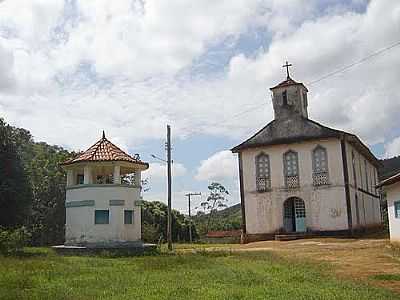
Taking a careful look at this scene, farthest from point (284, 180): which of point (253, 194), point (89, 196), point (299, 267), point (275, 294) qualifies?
point (275, 294)

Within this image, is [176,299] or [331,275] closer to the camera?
[176,299]

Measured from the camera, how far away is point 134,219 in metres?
25.4

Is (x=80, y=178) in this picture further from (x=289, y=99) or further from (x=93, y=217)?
(x=289, y=99)

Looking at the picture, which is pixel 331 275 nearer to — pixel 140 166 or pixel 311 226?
pixel 140 166

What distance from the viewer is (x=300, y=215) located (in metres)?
35.6

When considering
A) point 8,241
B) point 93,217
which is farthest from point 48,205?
point 8,241

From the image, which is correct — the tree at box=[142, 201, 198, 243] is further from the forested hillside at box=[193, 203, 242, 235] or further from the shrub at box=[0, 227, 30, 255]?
the shrub at box=[0, 227, 30, 255]

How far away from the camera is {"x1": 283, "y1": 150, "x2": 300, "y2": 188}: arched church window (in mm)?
35281

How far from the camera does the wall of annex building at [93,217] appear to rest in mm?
24406

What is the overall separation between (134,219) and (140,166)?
2650mm

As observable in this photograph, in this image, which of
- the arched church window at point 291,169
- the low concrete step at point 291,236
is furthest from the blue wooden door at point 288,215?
the low concrete step at point 291,236

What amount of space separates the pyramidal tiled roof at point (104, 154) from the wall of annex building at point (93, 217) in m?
1.36

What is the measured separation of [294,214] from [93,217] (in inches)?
637

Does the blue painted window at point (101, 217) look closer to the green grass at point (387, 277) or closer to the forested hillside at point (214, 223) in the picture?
the green grass at point (387, 277)
